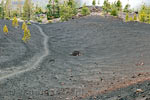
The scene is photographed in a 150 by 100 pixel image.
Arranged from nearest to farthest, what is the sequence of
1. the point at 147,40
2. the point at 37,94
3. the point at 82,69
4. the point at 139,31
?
1. the point at 37,94
2. the point at 82,69
3. the point at 147,40
4. the point at 139,31

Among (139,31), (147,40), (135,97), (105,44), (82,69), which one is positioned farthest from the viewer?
(139,31)

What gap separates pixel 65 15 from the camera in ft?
244

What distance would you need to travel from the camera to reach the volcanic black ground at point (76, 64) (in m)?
16.7

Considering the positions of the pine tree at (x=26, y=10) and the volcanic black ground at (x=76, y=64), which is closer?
the volcanic black ground at (x=76, y=64)

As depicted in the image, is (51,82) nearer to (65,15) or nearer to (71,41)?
(71,41)

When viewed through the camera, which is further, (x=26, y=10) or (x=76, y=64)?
(x=26, y=10)

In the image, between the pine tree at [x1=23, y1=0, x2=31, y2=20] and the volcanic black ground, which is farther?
the pine tree at [x1=23, y1=0, x2=31, y2=20]

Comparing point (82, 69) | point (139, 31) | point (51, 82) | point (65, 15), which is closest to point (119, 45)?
point (139, 31)

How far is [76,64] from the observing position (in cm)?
2559

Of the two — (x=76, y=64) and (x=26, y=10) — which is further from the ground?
(x=26, y=10)

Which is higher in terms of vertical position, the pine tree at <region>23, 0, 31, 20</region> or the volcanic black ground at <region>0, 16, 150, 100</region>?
the pine tree at <region>23, 0, 31, 20</region>

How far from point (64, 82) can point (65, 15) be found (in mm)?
57184

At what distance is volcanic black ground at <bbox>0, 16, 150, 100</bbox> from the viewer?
16672 mm

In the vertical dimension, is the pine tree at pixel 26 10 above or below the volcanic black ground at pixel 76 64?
above
